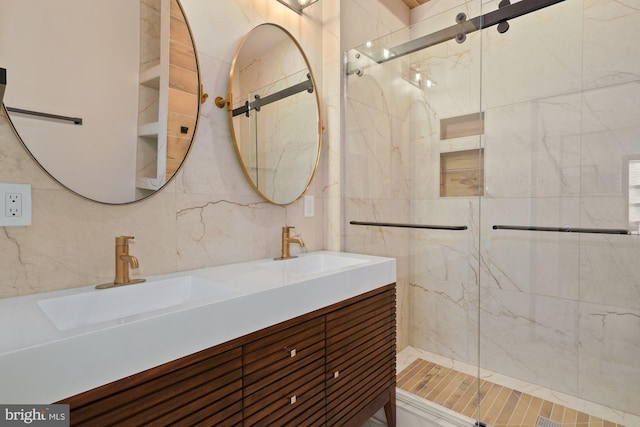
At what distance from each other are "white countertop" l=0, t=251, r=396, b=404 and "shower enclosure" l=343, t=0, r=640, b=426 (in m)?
0.98

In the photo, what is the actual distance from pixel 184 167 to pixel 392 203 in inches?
49.2

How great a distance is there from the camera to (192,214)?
1.37m

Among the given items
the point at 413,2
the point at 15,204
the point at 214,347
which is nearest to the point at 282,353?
the point at 214,347

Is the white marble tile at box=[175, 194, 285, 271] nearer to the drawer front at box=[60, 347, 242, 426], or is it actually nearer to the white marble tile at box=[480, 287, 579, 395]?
the drawer front at box=[60, 347, 242, 426]

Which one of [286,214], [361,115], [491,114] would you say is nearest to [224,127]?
[286,214]

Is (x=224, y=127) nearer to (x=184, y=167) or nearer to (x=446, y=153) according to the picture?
(x=184, y=167)

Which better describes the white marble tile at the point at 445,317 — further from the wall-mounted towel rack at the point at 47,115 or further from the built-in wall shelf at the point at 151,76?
the wall-mounted towel rack at the point at 47,115

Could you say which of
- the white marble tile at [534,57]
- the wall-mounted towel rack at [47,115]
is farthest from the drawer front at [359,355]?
the white marble tile at [534,57]

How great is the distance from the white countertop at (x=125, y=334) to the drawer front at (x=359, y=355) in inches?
7.2

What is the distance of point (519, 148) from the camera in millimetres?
1887

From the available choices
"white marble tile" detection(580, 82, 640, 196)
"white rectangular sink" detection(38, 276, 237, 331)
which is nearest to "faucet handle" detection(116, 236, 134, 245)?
"white rectangular sink" detection(38, 276, 237, 331)

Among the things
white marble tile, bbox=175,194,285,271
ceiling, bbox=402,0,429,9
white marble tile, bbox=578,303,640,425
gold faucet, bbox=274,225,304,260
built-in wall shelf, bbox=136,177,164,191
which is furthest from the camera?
ceiling, bbox=402,0,429,9

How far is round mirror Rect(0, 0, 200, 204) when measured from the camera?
99 centimetres

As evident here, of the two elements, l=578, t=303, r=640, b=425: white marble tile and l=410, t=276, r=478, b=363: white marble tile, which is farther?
l=410, t=276, r=478, b=363: white marble tile
